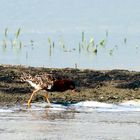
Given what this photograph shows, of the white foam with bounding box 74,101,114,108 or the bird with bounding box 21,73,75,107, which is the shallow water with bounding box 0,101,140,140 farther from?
the bird with bounding box 21,73,75,107

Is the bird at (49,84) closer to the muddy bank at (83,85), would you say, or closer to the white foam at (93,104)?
the muddy bank at (83,85)

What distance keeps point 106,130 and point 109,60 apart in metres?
12.0

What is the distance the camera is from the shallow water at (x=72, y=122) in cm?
1152

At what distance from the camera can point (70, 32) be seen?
102 ft

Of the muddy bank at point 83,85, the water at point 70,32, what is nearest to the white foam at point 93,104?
the muddy bank at point 83,85

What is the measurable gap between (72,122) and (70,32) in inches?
711

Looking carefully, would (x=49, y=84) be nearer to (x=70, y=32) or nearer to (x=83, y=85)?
(x=83, y=85)

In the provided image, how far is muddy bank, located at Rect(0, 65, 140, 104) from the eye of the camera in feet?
53.5

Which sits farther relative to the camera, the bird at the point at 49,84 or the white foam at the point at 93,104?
the bird at the point at 49,84

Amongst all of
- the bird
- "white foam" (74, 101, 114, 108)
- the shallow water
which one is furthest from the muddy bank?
the shallow water

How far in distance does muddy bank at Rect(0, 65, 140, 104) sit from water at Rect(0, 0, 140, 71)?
2476 millimetres

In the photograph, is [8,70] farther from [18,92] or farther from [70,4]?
[70,4]

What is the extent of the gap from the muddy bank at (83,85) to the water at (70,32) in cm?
248

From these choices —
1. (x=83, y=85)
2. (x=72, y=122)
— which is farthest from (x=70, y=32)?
(x=72, y=122)
